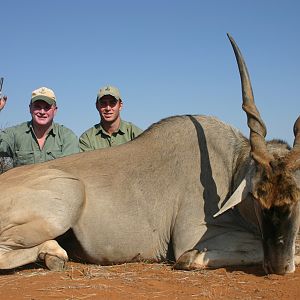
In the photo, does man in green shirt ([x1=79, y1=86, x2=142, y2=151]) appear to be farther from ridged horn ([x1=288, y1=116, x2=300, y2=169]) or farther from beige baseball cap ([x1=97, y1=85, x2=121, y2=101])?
ridged horn ([x1=288, y1=116, x2=300, y2=169])

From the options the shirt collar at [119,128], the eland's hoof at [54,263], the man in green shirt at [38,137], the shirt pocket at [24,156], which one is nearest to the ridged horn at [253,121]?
the eland's hoof at [54,263]

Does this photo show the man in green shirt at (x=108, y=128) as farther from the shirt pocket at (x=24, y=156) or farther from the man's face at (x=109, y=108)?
the shirt pocket at (x=24, y=156)

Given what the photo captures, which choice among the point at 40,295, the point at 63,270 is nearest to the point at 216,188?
the point at 63,270

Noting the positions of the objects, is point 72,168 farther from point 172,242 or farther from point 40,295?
point 40,295

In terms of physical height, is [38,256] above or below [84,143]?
below

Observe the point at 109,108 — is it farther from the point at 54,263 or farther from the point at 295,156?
the point at 295,156

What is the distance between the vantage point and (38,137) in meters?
7.60

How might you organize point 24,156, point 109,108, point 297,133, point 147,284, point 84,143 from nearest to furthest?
point 147,284, point 297,133, point 24,156, point 109,108, point 84,143

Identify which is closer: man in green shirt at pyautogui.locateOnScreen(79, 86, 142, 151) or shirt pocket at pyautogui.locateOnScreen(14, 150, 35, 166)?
shirt pocket at pyautogui.locateOnScreen(14, 150, 35, 166)

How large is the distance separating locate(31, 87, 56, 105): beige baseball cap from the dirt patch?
313cm

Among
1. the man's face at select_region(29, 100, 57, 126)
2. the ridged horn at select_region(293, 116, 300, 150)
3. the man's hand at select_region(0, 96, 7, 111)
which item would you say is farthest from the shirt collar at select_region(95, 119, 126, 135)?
the ridged horn at select_region(293, 116, 300, 150)

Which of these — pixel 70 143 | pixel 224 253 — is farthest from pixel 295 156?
pixel 70 143

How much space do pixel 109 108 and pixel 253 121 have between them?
3.72 meters

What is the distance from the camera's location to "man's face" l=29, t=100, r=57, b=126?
745 cm
